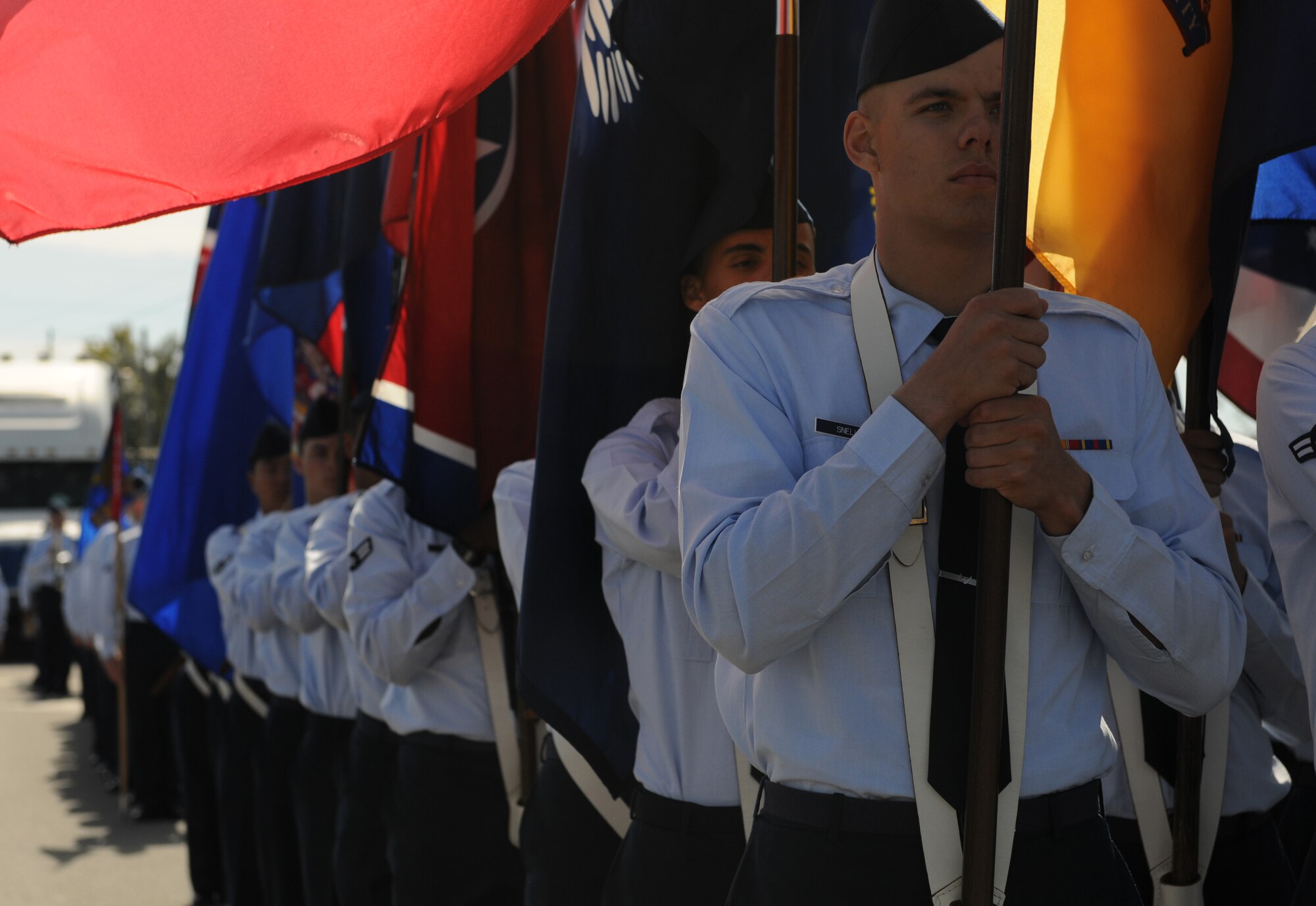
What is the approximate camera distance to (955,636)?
2.02 metres

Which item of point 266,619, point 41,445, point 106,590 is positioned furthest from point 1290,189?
point 41,445

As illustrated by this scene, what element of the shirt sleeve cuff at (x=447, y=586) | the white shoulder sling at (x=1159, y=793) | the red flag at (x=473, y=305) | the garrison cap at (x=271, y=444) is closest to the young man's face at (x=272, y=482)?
the garrison cap at (x=271, y=444)

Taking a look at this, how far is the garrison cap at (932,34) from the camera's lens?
2.18 meters

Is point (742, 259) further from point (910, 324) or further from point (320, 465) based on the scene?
point (320, 465)

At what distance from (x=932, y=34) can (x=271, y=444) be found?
20.7ft

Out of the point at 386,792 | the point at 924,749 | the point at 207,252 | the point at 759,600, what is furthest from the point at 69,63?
the point at 207,252

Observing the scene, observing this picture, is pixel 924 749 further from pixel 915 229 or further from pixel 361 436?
pixel 361 436

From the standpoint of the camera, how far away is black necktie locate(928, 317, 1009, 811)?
78.3 inches

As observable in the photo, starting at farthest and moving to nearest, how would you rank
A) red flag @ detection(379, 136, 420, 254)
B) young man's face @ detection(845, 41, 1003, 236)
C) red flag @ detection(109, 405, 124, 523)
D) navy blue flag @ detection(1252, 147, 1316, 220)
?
red flag @ detection(109, 405, 124, 523) < red flag @ detection(379, 136, 420, 254) < navy blue flag @ detection(1252, 147, 1316, 220) < young man's face @ detection(845, 41, 1003, 236)

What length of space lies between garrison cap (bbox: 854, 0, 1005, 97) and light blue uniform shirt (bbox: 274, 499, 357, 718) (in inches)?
161

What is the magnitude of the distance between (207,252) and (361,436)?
163 inches

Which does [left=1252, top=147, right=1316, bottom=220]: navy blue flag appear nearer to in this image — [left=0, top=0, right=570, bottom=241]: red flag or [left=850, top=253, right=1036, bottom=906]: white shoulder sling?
[left=0, top=0, right=570, bottom=241]: red flag

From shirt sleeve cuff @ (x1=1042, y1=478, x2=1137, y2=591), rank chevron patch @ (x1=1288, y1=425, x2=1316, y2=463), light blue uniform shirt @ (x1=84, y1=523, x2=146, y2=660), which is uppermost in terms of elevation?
rank chevron patch @ (x1=1288, y1=425, x2=1316, y2=463)

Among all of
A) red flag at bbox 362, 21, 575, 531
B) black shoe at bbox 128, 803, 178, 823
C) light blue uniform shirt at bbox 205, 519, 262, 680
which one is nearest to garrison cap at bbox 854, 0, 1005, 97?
red flag at bbox 362, 21, 575, 531
